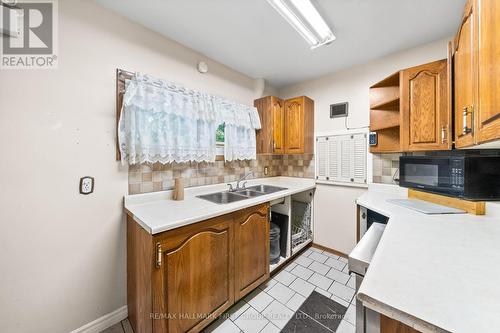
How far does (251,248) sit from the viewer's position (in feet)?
5.18

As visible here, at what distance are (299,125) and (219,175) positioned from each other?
121 centimetres

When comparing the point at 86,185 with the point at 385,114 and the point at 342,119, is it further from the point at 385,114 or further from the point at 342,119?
the point at 385,114

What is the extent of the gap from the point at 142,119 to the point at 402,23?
7.21 ft

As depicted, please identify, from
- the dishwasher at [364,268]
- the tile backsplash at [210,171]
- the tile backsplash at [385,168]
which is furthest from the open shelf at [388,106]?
the dishwasher at [364,268]

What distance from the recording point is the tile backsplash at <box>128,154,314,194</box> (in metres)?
1.54

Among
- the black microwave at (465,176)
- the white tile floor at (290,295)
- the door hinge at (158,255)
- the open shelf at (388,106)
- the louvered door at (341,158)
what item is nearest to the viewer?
the door hinge at (158,255)

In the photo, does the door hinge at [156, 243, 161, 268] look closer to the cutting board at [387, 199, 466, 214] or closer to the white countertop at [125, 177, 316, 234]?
the white countertop at [125, 177, 316, 234]

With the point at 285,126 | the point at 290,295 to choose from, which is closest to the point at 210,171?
the point at 285,126

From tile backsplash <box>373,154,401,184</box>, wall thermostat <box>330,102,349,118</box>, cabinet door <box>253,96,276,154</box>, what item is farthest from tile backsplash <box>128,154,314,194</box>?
tile backsplash <box>373,154,401,184</box>

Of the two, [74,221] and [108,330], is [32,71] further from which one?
[108,330]

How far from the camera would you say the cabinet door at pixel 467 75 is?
2.83 feet

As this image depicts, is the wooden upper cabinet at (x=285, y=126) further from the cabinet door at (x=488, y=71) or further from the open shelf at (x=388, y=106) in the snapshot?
the cabinet door at (x=488, y=71)

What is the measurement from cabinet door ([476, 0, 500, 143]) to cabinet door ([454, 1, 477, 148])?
0.09 m

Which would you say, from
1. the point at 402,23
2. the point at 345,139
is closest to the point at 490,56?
the point at 402,23
